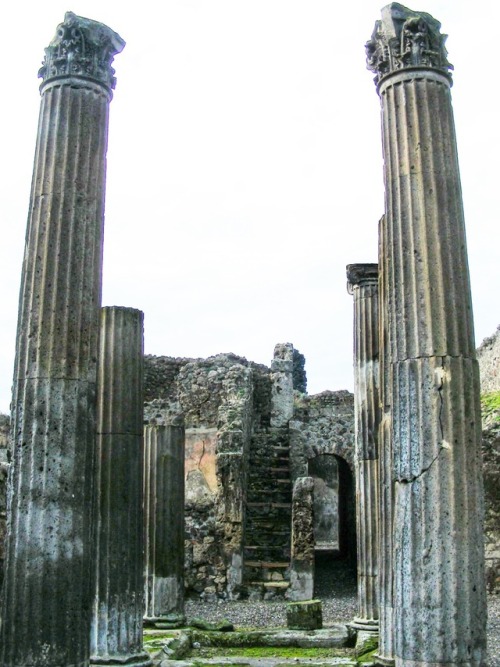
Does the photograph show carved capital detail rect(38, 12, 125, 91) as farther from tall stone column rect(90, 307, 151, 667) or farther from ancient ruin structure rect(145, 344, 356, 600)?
ancient ruin structure rect(145, 344, 356, 600)

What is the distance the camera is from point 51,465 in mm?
5910

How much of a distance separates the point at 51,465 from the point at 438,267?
3.05 metres

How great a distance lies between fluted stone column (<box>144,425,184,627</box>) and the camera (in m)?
12.5

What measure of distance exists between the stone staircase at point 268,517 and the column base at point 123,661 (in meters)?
9.28

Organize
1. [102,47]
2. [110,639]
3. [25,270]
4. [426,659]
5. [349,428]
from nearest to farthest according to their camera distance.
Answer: [426,659]
[25,270]
[102,47]
[110,639]
[349,428]

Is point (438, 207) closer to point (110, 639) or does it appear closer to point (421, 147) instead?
point (421, 147)

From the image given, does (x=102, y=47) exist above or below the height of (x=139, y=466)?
above

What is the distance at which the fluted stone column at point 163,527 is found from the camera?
12.5 meters

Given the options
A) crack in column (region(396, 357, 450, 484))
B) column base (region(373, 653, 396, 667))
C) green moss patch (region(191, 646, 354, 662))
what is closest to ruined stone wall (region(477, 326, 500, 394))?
green moss patch (region(191, 646, 354, 662))

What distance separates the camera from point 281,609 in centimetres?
1592

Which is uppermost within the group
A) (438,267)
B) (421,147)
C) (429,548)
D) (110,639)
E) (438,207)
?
(421,147)

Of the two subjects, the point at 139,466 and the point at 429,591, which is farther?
the point at 139,466

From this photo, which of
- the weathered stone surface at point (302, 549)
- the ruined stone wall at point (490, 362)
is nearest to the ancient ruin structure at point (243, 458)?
the weathered stone surface at point (302, 549)

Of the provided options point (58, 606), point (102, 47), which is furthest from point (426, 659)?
point (102, 47)
